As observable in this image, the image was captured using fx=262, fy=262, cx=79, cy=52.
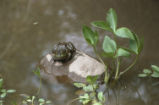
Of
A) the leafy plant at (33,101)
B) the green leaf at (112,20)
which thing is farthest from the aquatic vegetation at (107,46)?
the leafy plant at (33,101)

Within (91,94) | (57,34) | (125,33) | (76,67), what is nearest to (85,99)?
(91,94)

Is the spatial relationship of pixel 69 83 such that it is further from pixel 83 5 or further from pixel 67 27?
pixel 83 5

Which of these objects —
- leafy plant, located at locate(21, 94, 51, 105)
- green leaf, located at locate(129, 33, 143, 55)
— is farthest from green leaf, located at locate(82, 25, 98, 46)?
leafy plant, located at locate(21, 94, 51, 105)

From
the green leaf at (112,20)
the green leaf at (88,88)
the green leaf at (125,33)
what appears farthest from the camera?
the green leaf at (88,88)

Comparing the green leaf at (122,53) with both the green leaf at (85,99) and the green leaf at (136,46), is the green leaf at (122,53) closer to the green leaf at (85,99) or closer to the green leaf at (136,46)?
the green leaf at (136,46)

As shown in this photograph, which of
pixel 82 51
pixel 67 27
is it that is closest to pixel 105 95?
pixel 82 51

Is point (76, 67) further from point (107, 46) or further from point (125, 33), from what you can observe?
point (125, 33)
